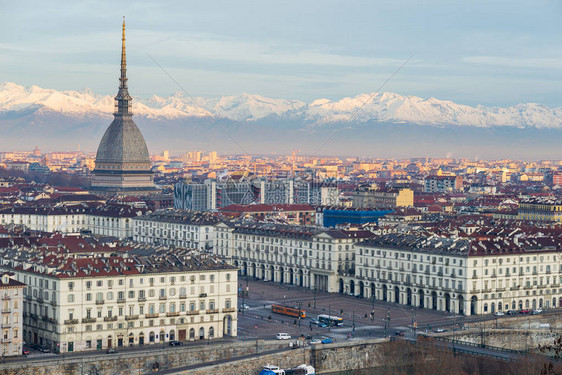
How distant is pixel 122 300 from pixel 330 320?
16.4 metres

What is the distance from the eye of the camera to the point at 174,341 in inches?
2768

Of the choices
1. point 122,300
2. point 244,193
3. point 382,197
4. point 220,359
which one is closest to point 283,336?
point 220,359

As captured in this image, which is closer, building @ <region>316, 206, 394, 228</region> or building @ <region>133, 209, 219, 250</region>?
building @ <region>133, 209, 219, 250</region>

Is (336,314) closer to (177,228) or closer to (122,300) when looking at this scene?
(122,300)

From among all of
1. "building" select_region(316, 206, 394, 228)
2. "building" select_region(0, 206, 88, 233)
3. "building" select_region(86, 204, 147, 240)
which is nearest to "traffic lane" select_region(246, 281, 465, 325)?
"building" select_region(86, 204, 147, 240)

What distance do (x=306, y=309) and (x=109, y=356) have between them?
24634mm

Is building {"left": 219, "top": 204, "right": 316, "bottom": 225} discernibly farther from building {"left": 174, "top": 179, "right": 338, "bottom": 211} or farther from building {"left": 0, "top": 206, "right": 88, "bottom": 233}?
building {"left": 0, "top": 206, "right": 88, "bottom": 233}

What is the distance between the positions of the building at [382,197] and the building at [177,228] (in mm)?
51285

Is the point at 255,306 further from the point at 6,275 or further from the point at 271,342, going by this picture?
the point at 6,275

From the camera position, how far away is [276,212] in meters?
143

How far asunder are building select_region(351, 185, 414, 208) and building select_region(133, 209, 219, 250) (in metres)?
51.3

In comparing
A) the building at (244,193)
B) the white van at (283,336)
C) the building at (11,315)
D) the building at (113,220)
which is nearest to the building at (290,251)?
the building at (113,220)

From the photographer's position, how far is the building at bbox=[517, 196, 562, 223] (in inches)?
5595

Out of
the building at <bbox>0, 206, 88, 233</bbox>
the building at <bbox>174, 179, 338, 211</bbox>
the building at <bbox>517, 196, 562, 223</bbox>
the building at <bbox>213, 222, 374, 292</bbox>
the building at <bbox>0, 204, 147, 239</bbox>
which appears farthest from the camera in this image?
the building at <bbox>174, 179, 338, 211</bbox>
